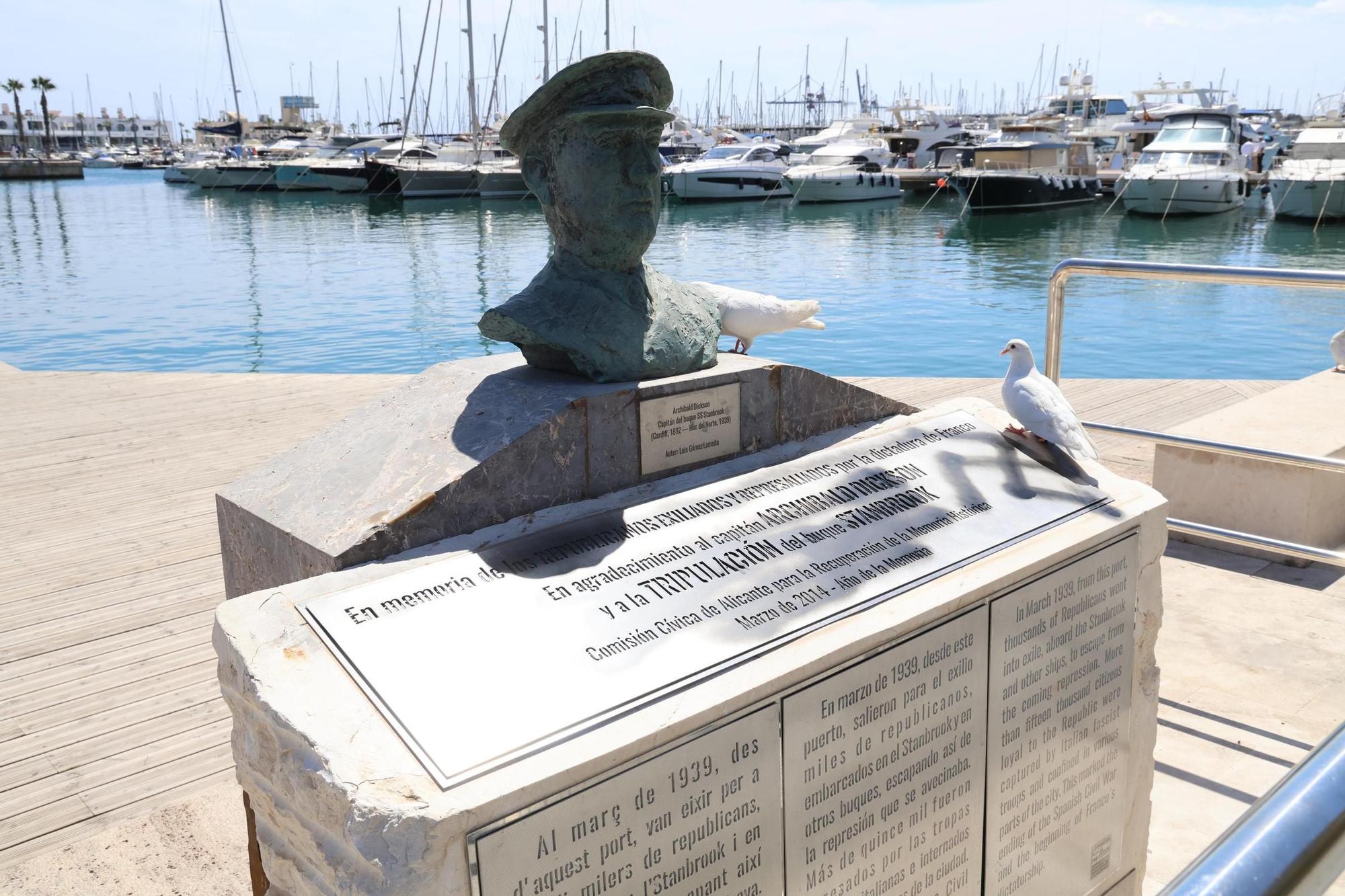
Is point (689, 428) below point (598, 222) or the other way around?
below

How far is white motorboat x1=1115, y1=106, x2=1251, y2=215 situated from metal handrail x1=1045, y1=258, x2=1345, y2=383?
90.3ft

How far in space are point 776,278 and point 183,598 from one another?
51.6ft

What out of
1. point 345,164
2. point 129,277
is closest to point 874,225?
point 129,277

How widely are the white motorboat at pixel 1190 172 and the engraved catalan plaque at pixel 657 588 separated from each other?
29.4 m

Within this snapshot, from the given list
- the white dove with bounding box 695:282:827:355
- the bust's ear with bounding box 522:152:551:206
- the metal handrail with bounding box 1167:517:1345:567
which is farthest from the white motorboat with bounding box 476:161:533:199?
the bust's ear with bounding box 522:152:551:206

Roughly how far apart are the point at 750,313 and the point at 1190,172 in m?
29.8

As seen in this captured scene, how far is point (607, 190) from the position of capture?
2.80 meters

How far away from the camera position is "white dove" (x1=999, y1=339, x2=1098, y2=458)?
9.29ft

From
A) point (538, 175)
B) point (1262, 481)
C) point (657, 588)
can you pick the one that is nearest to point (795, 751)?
point (657, 588)

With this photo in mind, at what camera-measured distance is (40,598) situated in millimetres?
4426

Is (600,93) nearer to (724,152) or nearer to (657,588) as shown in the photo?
(657,588)

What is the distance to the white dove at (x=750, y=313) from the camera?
3305 mm

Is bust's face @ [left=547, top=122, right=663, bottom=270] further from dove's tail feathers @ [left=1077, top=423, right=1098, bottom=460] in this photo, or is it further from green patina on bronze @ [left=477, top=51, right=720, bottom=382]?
dove's tail feathers @ [left=1077, top=423, right=1098, bottom=460]

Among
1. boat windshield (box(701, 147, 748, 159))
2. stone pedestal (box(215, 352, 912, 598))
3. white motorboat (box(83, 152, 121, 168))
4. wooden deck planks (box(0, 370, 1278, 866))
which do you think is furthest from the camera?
white motorboat (box(83, 152, 121, 168))
